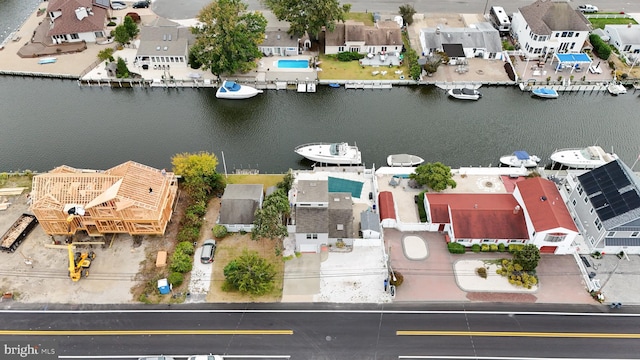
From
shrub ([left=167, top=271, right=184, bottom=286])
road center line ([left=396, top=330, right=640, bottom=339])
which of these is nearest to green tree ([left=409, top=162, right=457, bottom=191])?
road center line ([left=396, top=330, right=640, bottom=339])

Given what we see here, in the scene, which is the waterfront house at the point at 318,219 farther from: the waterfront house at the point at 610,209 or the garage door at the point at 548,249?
the waterfront house at the point at 610,209

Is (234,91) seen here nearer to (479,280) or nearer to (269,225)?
(269,225)

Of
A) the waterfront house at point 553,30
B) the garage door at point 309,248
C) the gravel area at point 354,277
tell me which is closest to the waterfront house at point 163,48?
the garage door at point 309,248

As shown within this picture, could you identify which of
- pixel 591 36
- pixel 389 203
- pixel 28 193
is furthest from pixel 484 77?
pixel 28 193

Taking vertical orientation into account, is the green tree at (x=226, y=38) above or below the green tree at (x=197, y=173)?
above

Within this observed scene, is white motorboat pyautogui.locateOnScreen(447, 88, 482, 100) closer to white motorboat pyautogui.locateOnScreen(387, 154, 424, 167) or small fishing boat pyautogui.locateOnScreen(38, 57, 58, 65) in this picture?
white motorboat pyautogui.locateOnScreen(387, 154, 424, 167)

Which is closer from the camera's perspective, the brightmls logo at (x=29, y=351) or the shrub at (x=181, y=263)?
the brightmls logo at (x=29, y=351)

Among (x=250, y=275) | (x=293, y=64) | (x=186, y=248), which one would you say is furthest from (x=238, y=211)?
(x=293, y=64)
